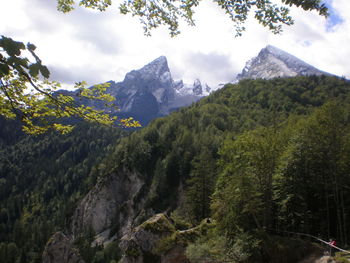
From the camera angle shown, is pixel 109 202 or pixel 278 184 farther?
pixel 109 202

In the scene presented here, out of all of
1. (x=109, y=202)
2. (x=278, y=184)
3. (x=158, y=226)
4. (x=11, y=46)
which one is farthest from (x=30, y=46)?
(x=109, y=202)

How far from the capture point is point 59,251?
4156 cm

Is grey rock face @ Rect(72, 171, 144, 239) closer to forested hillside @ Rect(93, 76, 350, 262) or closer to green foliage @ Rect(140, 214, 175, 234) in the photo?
forested hillside @ Rect(93, 76, 350, 262)

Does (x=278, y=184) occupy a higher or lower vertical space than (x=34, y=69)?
lower

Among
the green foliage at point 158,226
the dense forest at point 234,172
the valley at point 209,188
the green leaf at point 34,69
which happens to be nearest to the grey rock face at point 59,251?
the valley at point 209,188

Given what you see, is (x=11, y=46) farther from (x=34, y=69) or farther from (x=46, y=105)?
(x=46, y=105)

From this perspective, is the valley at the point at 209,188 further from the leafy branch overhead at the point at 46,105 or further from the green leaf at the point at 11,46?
the green leaf at the point at 11,46

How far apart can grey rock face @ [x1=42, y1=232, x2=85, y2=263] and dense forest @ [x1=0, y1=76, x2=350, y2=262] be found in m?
16.6

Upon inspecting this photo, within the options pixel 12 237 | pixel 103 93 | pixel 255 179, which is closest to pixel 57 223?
pixel 12 237

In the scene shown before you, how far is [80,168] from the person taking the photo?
579 ft

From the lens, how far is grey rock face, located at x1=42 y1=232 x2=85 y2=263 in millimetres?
41406

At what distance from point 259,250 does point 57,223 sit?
368 ft

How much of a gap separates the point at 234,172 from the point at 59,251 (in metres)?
29.9

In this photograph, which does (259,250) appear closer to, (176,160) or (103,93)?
(103,93)
